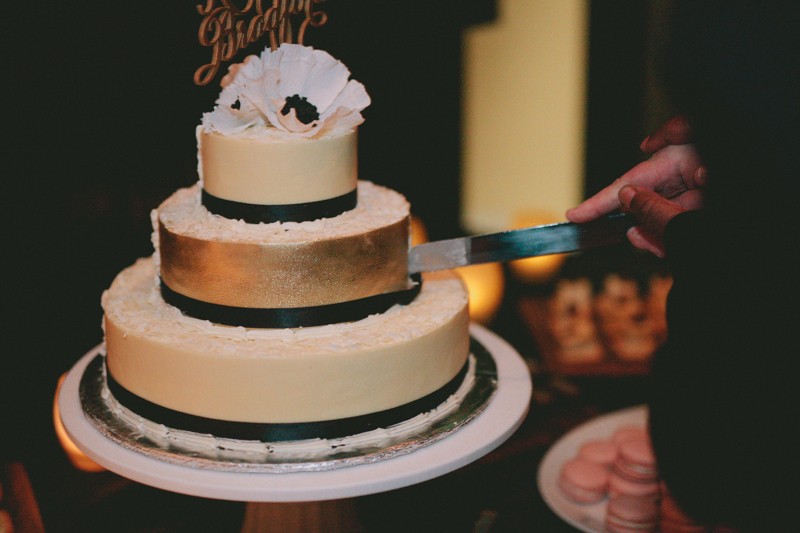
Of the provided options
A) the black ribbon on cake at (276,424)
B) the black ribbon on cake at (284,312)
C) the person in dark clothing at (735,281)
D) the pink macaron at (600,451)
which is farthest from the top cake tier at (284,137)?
the pink macaron at (600,451)

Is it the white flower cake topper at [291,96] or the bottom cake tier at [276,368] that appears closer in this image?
the bottom cake tier at [276,368]

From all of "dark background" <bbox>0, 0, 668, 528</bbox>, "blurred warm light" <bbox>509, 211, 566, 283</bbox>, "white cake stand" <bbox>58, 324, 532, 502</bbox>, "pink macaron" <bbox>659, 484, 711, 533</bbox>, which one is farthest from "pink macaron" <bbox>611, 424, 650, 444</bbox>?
"blurred warm light" <bbox>509, 211, 566, 283</bbox>

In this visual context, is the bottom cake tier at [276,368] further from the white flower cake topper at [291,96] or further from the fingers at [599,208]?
the white flower cake topper at [291,96]

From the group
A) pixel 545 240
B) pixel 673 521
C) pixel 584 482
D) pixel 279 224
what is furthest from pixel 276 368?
pixel 673 521

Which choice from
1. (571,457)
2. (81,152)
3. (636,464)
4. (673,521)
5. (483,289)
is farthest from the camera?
(483,289)

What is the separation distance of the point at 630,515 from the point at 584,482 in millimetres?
220

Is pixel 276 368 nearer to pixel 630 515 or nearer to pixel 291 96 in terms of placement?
pixel 291 96

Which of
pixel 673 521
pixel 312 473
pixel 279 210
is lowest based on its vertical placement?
pixel 673 521

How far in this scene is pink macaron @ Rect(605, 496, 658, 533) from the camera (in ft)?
10.8

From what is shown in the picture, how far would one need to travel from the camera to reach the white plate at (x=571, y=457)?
3.32 meters

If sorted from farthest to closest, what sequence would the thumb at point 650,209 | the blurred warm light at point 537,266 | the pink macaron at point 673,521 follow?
the blurred warm light at point 537,266 → the pink macaron at point 673,521 → the thumb at point 650,209

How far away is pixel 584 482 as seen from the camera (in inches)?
133

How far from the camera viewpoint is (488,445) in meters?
2.07

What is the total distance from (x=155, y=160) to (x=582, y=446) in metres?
2.60
